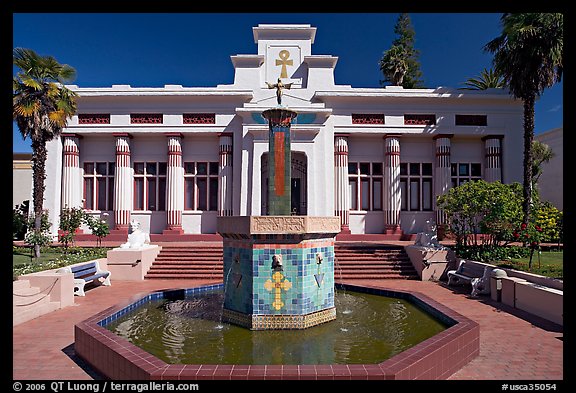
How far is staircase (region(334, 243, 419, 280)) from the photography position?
49.1 feet

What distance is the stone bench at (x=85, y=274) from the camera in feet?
37.5

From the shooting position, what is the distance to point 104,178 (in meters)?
22.8

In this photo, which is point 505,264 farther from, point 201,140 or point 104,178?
point 104,178

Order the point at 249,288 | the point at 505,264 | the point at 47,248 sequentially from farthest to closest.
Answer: the point at 47,248 < the point at 505,264 < the point at 249,288

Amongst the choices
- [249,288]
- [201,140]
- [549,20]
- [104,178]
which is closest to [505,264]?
[249,288]

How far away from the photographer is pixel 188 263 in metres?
15.7

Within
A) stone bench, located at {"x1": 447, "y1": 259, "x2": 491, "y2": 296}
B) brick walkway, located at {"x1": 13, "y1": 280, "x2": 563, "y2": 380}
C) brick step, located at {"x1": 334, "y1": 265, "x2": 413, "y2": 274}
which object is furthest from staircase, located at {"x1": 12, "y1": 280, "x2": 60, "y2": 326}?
stone bench, located at {"x1": 447, "y1": 259, "x2": 491, "y2": 296}

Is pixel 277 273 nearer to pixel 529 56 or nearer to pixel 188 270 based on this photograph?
pixel 188 270

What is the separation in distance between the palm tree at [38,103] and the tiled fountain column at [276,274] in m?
11.9

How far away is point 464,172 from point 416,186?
120 inches

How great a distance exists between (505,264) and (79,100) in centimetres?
2332

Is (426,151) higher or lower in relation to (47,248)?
higher

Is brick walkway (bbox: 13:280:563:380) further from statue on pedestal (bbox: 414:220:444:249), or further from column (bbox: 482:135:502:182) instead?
column (bbox: 482:135:502:182)

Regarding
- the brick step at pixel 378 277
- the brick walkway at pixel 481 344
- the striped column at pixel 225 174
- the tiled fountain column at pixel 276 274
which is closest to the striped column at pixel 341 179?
the striped column at pixel 225 174
